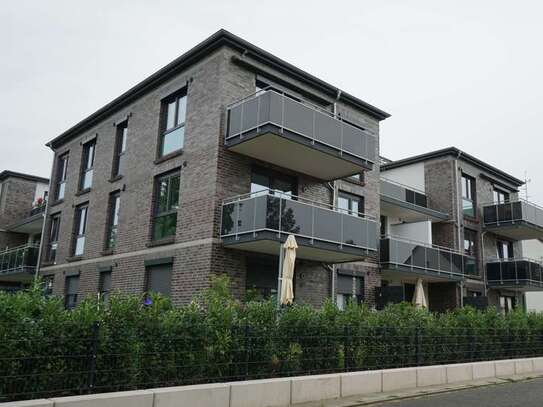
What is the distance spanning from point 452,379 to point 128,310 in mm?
7629

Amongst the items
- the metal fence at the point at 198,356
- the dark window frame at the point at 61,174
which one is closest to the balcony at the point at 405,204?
the metal fence at the point at 198,356

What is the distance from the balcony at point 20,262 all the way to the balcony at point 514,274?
2102 centimetres

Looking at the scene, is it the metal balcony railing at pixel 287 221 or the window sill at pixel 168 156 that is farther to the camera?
the window sill at pixel 168 156

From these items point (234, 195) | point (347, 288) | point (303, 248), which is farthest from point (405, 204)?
point (234, 195)

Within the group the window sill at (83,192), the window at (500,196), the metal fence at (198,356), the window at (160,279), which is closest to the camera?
the metal fence at (198,356)

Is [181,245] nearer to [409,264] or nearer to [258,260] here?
[258,260]

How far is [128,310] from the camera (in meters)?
7.52

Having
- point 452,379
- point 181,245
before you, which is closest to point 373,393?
point 452,379

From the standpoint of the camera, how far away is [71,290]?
66.7ft

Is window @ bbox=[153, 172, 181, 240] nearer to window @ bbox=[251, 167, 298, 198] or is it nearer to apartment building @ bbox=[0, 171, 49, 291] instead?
window @ bbox=[251, 167, 298, 198]

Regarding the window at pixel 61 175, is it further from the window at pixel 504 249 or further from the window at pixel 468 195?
the window at pixel 504 249

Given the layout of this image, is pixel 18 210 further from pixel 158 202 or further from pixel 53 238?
pixel 158 202

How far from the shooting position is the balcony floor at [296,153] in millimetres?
14466

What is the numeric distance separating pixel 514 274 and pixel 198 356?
2068cm
